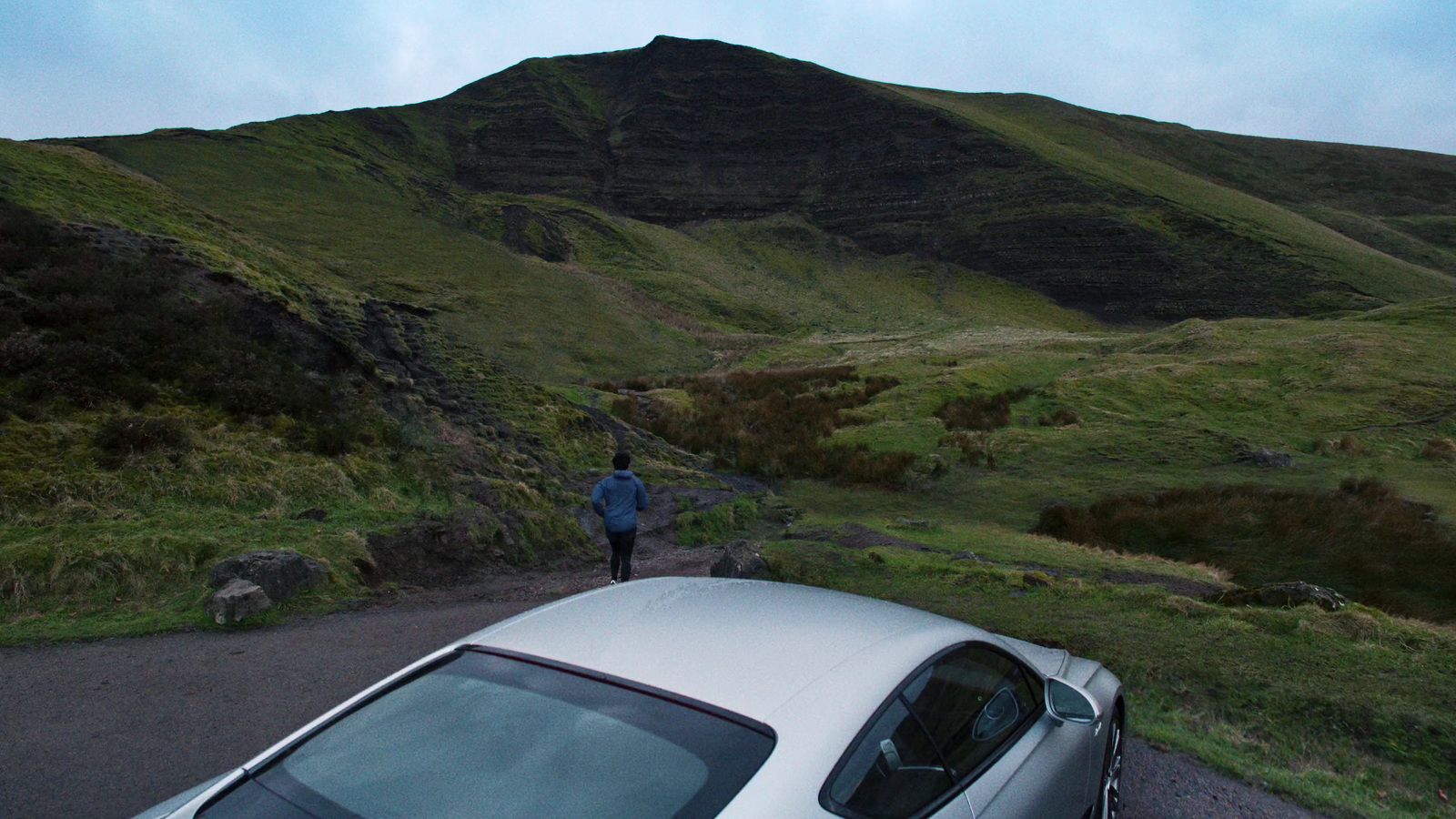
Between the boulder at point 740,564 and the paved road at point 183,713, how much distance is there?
2814 mm

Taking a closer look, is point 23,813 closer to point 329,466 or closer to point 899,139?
point 329,466

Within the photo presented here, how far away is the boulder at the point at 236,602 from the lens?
6.79 meters

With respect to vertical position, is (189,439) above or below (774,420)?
above

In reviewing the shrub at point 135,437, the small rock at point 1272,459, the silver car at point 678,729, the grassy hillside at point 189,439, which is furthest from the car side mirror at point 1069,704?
the small rock at point 1272,459

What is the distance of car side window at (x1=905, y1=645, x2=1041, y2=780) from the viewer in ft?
8.85

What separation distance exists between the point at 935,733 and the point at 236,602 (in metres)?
6.37

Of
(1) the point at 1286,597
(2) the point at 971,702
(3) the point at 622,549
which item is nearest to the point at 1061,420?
(1) the point at 1286,597

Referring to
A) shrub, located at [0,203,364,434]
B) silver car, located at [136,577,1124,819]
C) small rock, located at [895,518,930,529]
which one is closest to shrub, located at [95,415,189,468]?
shrub, located at [0,203,364,434]

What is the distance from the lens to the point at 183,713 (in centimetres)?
506

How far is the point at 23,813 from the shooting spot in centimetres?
383

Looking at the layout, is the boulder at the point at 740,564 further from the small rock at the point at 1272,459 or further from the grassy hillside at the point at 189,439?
→ the small rock at the point at 1272,459

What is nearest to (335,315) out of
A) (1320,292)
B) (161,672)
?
(161,672)

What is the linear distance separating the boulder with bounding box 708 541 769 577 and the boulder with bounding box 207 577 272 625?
14.0ft

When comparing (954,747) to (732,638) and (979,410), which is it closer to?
(732,638)
